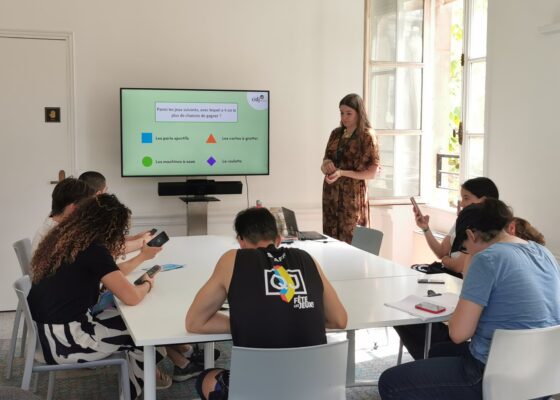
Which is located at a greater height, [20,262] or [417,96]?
[417,96]

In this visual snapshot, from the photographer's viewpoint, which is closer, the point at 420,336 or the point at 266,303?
the point at 266,303

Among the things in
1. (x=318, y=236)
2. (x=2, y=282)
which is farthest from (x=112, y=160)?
(x=318, y=236)

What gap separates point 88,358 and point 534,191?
10.3 ft

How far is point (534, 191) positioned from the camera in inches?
192

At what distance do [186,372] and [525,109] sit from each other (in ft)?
9.33

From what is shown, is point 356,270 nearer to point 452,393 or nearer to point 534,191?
point 452,393

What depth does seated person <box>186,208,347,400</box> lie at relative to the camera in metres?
2.53

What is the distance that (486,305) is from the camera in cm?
262

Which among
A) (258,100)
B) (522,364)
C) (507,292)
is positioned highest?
(258,100)

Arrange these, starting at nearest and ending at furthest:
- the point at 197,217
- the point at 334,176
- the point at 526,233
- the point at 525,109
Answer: the point at 526,233 < the point at 525,109 < the point at 334,176 < the point at 197,217

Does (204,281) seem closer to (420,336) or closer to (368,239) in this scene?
(420,336)

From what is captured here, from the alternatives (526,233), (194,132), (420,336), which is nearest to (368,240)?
(420,336)

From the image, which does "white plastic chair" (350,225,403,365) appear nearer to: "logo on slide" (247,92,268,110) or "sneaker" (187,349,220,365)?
"sneaker" (187,349,220,365)

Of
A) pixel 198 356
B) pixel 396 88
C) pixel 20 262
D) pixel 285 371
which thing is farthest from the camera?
pixel 396 88
